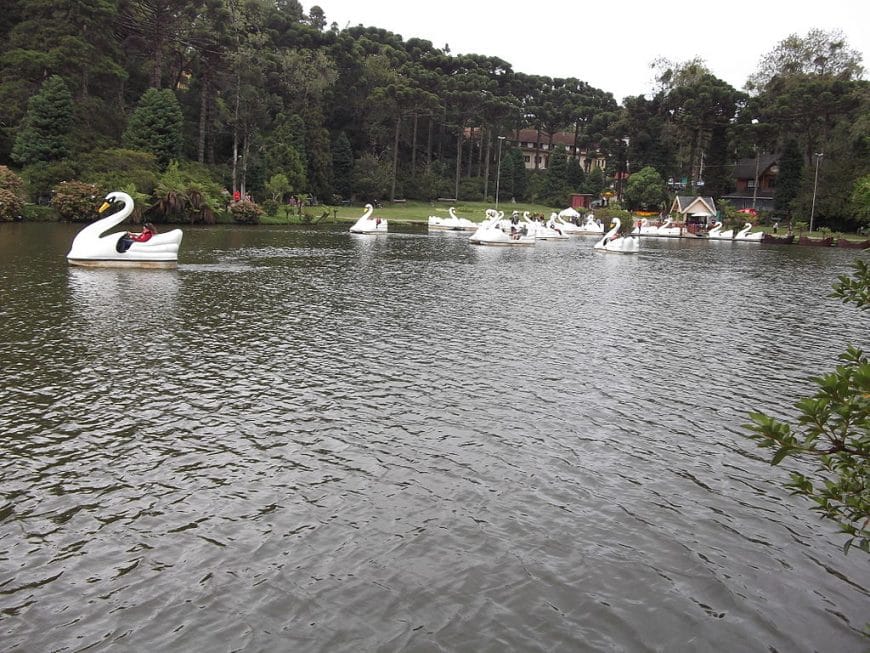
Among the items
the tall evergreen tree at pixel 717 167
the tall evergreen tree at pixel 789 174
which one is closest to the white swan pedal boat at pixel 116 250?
the tall evergreen tree at pixel 789 174

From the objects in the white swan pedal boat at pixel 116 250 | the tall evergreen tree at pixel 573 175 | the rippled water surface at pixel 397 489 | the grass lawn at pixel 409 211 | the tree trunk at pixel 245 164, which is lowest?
the rippled water surface at pixel 397 489

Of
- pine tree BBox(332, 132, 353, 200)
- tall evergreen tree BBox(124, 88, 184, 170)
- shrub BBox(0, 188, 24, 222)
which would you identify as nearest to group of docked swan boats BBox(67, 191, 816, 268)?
shrub BBox(0, 188, 24, 222)

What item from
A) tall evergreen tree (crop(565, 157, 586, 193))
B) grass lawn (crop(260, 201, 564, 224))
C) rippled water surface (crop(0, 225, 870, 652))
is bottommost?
rippled water surface (crop(0, 225, 870, 652))

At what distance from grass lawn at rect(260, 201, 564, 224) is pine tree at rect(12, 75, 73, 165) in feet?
52.0

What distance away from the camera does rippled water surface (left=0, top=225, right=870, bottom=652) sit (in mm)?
5832

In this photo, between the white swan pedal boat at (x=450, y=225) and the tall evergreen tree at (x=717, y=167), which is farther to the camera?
the tall evergreen tree at (x=717, y=167)

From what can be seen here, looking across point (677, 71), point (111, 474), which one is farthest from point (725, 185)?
point (111, 474)

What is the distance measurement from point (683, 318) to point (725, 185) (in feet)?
259

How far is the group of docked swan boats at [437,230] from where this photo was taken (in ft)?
82.3

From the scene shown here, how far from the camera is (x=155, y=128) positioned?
191 feet

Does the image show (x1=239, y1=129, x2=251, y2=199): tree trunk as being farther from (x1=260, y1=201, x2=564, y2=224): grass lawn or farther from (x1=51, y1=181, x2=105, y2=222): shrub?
(x1=51, y1=181, x2=105, y2=222): shrub

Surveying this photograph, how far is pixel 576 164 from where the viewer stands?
113 m

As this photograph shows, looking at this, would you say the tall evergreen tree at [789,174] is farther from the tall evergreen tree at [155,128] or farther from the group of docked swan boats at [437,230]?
the tall evergreen tree at [155,128]

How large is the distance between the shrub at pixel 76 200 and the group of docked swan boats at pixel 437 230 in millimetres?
2032
